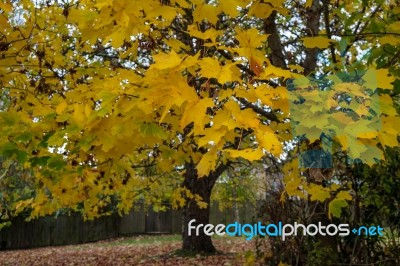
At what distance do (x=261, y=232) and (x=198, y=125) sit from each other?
6060 millimetres

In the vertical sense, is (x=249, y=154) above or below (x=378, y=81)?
below

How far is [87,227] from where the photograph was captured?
69.8 feet

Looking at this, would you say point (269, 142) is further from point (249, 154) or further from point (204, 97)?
point (204, 97)

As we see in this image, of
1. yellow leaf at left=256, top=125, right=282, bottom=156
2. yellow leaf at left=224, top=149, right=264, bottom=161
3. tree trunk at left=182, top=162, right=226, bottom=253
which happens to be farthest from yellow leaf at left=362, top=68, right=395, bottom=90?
tree trunk at left=182, top=162, right=226, bottom=253

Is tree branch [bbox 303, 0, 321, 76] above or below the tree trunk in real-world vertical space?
above

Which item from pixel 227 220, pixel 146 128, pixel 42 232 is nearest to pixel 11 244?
pixel 42 232

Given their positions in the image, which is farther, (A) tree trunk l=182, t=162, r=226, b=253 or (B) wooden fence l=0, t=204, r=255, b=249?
(B) wooden fence l=0, t=204, r=255, b=249

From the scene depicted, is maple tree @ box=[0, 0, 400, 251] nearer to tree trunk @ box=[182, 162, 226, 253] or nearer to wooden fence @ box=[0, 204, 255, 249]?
tree trunk @ box=[182, 162, 226, 253]

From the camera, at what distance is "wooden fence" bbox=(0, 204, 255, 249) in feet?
60.8

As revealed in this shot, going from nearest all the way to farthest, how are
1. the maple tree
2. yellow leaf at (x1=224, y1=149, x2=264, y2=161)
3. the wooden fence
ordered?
yellow leaf at (x1=224, y1=149, x2=264, y2=161), the maple tree, the wooden fence

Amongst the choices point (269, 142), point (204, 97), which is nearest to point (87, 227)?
point (204, 97)

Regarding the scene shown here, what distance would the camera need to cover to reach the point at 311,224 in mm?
5359

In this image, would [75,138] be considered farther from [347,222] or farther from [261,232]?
[261,232]

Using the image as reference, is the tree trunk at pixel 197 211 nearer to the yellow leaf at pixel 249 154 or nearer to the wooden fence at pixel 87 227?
the wooden fence at pixel 87 227
